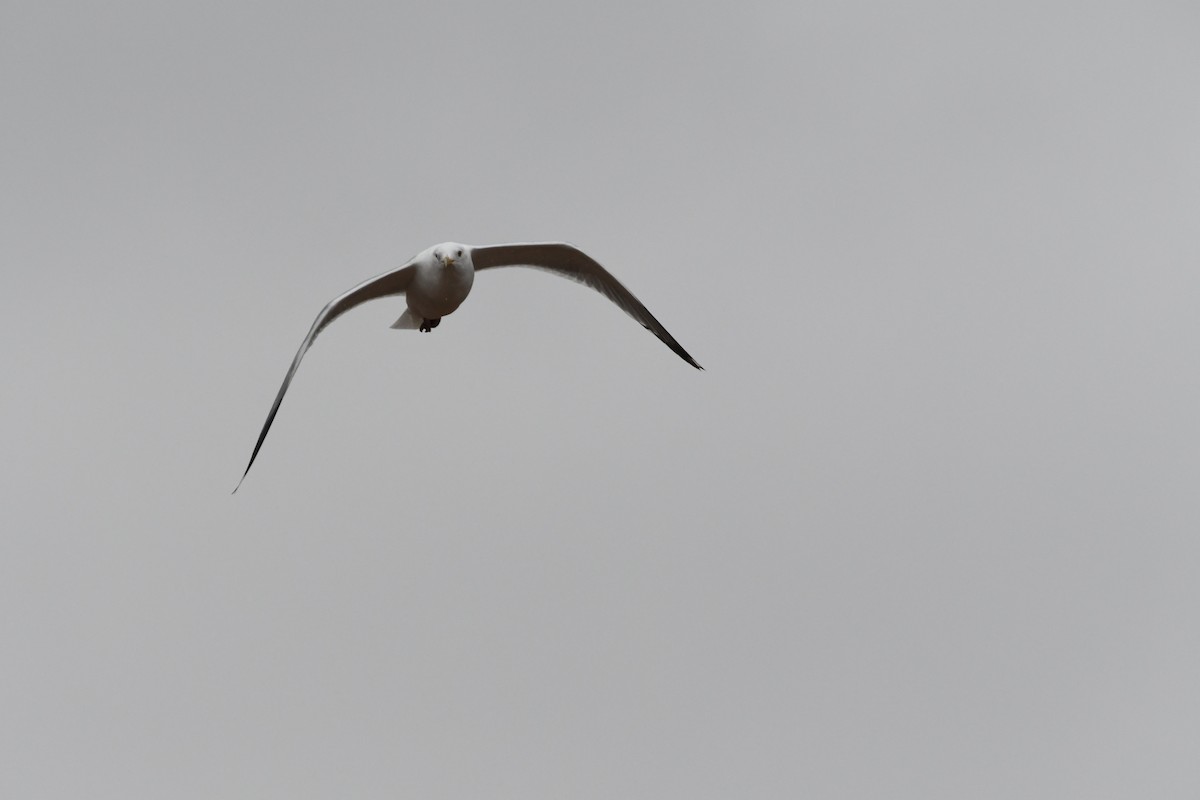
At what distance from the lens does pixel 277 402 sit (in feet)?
73.9

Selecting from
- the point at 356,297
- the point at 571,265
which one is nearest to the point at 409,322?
the point at 356,297

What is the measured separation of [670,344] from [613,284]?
4.42ft

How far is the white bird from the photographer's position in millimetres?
22688

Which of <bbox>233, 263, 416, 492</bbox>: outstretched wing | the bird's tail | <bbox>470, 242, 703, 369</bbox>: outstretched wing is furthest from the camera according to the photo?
<bbox>470, 242, 703, 369</bbox>: outstretched wing

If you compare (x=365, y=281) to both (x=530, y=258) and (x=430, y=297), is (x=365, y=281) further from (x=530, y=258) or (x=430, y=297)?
(x=530, y=258)

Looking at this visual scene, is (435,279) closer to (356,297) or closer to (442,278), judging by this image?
(442,278)

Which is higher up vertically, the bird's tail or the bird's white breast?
the bird's white breast

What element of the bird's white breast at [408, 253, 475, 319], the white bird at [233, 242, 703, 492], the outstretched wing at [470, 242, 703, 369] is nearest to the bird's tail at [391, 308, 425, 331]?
the white bird at [233, 242, 703, 492]

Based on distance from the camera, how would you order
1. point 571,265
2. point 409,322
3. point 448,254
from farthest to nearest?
point 571,265 < point 409,322 < point 448,254

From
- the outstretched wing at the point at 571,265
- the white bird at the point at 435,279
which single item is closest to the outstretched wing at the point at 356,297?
the white bird at the point at 435,279

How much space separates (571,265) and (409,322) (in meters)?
3.32

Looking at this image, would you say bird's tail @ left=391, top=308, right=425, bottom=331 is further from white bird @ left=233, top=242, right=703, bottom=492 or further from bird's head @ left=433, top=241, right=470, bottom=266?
bird's head @ left=433, top=241, right=470, bottom=266

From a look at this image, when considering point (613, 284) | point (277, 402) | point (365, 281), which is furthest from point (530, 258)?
point (277, 402)

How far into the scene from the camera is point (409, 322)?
24.0 meters
